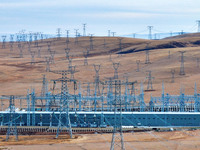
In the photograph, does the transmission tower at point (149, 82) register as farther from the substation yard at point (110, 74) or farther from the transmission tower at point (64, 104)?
the transmission tower at point (64, 104)

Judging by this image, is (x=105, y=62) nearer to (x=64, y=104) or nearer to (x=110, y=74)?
(x=110, y=74)

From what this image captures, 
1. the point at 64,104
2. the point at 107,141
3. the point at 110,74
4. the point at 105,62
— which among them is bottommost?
the point at 107,141

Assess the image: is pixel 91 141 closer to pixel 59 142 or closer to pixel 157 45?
pixel 59 142

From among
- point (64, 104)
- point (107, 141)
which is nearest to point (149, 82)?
point (64, 104)

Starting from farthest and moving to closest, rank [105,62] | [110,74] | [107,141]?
[105,62], [110,74], [107,141]

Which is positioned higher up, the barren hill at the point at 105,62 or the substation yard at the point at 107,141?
the barren hill at the point at 105,62

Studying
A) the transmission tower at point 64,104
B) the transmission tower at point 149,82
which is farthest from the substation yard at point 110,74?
the transmission tower at point 64,104

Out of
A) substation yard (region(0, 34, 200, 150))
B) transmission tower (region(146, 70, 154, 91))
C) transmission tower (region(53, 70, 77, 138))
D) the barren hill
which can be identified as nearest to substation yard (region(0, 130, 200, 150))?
substation yard (region(0, 34, 200, 150))

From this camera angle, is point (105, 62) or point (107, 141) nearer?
point (107, 141)

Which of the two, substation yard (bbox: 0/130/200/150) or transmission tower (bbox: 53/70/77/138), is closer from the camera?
substation yard (bbox: 0/130/200/150)

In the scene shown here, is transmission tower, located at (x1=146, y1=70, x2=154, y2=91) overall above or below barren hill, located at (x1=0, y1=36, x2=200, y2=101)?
below

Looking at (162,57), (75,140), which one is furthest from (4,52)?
(75,140)

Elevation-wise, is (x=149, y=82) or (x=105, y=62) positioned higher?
(x=105, y=62)

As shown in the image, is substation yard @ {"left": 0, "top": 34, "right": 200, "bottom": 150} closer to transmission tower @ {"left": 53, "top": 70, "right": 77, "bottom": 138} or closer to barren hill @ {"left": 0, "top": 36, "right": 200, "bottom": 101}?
barren hill @ {"left": 0, "top": 36, "right": 200, "bottom": 101}
